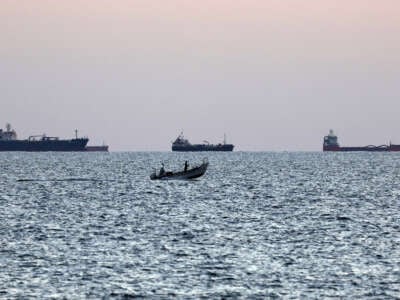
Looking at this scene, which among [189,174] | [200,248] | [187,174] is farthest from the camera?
[189,174]

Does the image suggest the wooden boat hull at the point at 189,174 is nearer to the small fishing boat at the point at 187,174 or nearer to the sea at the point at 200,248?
the small fishing boat at the point at 187,174

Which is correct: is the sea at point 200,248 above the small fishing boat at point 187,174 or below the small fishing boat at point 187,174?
below

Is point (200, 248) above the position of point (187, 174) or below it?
below

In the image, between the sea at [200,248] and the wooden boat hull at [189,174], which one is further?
the wooden boat hull at [189,174]

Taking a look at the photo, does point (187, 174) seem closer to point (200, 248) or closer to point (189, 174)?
point (189, 174)

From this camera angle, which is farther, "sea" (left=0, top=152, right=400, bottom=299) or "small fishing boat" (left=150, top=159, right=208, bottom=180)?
"small fishing boat" (left=150, top=159, right=208, bottom=180)

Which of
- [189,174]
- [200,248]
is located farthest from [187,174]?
[200,248]

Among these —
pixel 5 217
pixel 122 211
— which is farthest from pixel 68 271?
pixel 122 211

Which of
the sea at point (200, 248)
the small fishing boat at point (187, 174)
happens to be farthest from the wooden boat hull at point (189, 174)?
the sea at point (200, 248)

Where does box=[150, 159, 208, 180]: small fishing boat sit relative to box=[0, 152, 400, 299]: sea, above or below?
above

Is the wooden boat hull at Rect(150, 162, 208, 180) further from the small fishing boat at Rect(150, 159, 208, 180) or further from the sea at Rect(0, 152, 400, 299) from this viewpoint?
the sea at Rect(0, 152, 400, 299)

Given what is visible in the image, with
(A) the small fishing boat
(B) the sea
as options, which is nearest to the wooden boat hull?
(A) the small fishing boat

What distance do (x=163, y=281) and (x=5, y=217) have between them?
34747 millimetres

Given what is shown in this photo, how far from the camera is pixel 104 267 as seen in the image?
1912 inches
